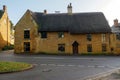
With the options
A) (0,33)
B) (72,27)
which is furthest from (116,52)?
→ (0,33)

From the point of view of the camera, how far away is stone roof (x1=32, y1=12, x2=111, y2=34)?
193 feet

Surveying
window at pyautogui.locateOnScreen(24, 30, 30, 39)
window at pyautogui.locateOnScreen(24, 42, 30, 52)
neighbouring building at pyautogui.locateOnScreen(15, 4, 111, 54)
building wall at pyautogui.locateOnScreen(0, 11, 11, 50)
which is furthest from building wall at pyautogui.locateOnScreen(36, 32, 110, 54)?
building wall at pyautogui.locateOnScreen(0, 11, 11, 50)

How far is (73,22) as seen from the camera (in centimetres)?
6075

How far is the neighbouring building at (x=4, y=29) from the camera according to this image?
66438 millimetres

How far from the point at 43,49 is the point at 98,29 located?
12502 mm

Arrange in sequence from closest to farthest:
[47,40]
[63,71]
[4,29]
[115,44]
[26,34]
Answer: [63,71], [115,44], [47,40], [26,34], [4,29]

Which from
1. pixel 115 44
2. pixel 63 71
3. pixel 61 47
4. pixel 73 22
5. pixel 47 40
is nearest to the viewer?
pixel 63 71

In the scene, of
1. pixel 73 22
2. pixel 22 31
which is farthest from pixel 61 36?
pixel 22 31

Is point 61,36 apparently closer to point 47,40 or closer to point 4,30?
point 47,40

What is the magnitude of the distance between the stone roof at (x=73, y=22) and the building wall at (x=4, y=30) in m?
9.84

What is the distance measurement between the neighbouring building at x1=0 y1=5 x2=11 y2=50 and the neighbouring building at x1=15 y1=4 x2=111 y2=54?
7.81 metres

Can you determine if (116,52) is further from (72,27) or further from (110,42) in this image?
(72,27)

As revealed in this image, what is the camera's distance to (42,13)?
211 feet

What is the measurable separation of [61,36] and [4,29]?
1736 cm
